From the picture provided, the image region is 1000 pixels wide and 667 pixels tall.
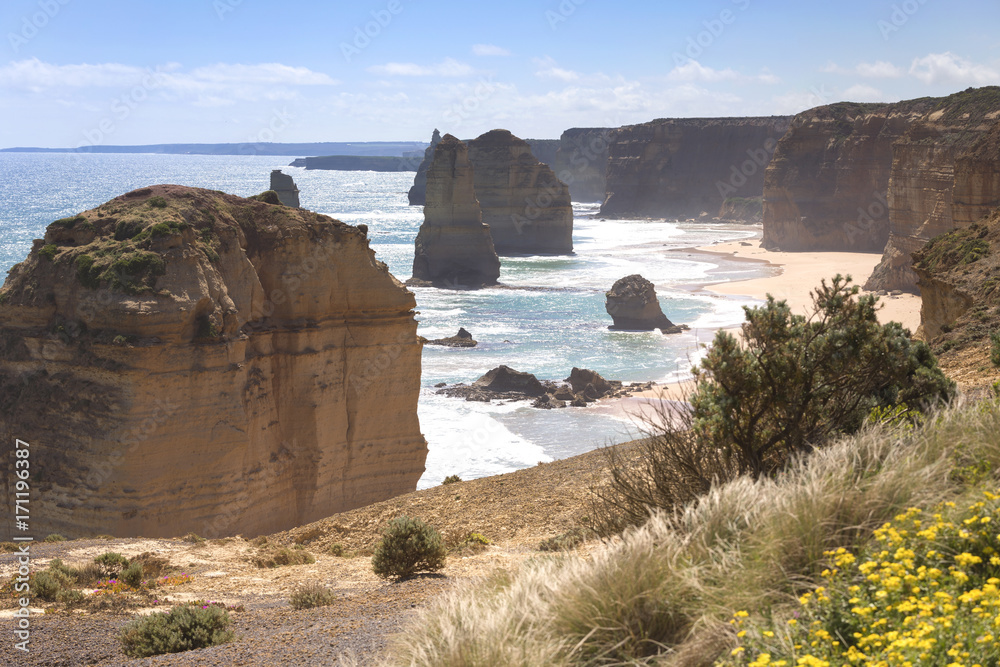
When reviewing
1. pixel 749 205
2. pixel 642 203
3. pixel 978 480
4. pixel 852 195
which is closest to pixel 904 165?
pixel 852 195

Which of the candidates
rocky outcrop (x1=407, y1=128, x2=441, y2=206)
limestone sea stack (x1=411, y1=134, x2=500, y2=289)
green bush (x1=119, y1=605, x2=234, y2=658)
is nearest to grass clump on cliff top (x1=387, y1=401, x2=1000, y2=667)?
green bush (x1=119, y1=605, x2=234, y2=658)

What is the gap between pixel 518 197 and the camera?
93188 millimetres

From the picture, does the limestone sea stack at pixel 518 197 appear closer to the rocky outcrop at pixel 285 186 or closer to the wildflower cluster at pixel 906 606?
the rocky outcrop at pixel 285 186

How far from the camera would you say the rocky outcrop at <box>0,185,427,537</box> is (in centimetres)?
1504

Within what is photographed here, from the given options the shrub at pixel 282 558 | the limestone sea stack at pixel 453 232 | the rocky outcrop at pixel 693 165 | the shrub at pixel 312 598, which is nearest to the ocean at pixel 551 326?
the limestone sea stack at pixel 453 232

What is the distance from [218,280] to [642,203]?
136667mm

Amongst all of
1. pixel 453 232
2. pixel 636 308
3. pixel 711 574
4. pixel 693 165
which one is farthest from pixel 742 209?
pixel 711 574

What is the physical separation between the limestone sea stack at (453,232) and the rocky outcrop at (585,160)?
370ft

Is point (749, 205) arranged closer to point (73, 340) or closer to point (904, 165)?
point (904, 165)

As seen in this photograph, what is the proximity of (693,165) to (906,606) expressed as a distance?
14722cm

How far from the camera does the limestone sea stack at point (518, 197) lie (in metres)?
92.1

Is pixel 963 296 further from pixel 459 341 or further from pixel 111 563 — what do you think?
pixel 459 341

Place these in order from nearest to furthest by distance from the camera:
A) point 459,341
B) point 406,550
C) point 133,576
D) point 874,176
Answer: point 406,550 → point 133,576 → point 459,341 → point 874,176

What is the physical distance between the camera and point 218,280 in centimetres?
1672
